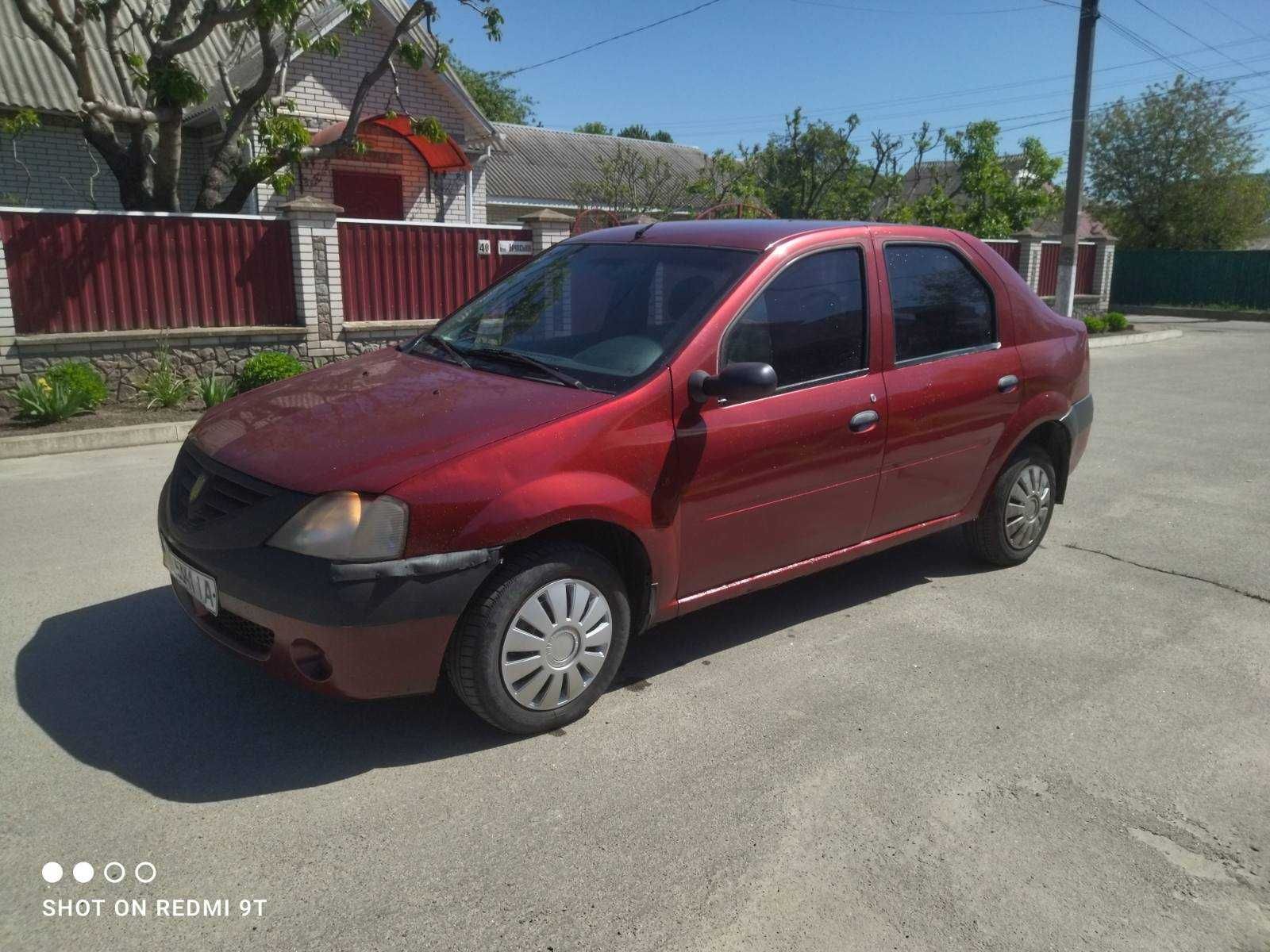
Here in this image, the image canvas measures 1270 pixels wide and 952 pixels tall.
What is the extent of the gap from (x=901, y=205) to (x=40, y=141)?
57.3ft

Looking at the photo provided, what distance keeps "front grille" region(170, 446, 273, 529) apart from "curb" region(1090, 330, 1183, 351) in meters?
18.2

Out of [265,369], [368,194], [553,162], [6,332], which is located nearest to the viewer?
[6,332]

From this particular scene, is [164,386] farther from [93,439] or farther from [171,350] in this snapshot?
[93,439]

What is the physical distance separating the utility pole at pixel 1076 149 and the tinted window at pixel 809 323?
14.8 metres

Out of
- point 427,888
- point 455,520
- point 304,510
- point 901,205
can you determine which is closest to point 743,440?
A: point 455,520

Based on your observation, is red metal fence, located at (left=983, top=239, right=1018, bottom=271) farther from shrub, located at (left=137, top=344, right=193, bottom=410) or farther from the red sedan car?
the red sedan car

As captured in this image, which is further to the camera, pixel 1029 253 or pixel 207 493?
pixel 1029 253

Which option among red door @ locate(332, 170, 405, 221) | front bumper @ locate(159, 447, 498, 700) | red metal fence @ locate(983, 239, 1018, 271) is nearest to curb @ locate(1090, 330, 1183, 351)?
red metal fence @ locate(983, 239, 1018, 271)

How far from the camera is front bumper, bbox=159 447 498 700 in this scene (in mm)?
3139

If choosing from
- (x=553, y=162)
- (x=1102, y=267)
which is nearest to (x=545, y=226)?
(x=1102, y=267)

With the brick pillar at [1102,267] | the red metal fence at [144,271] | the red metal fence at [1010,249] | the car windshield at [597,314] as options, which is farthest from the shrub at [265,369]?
the brick pillar at [1102,267]

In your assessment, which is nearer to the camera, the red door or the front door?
the front door

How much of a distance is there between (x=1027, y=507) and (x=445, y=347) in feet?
10.6

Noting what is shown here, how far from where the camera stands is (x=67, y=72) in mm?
15867
